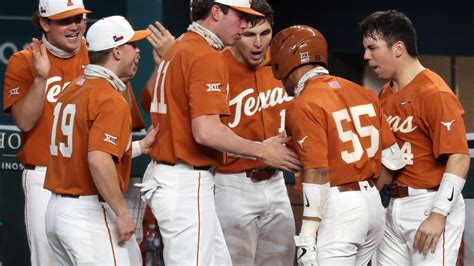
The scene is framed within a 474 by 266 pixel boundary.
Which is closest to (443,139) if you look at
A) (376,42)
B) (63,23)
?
(376,42)

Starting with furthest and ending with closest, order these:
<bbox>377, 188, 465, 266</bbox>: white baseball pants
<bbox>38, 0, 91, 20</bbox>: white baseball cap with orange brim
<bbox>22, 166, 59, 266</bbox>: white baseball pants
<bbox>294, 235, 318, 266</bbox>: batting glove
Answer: <bbox>38, 0, 91, 20</bbox>: white baseball cap with orange brim, <bbox>22, 166, 59, 266</bbox>: white baseball pants, <bbox>377, 188, 465, 266</bbox>: white baseball pants, <bbox>294, 235, 318, 266</bbox>: batting glove

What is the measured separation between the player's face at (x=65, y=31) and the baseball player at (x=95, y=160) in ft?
3.27

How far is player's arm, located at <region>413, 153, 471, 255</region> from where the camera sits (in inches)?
204

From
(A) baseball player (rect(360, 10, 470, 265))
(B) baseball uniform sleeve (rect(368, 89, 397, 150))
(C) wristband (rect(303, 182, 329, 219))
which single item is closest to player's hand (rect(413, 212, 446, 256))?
(A) baseball player (rect(360, 10, 470, 265))

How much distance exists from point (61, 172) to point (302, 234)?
1.18 metres

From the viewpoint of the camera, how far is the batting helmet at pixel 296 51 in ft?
16.7

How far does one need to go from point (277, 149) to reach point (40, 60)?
1.57 meters

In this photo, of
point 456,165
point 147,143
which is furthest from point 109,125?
point 456,165

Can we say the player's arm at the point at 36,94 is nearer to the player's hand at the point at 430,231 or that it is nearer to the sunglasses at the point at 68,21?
the sunglasses at the point at 68,21

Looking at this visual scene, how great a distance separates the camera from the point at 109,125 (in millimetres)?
5000

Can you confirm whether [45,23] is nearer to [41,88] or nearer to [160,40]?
[41,88]

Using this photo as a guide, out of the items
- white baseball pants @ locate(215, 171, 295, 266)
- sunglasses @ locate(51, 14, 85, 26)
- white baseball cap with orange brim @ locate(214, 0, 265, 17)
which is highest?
white baseball cap with orange brim @ locate(214, 0, 265, 17)

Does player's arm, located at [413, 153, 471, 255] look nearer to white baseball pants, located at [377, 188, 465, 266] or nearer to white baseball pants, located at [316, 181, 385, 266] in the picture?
white baseball pants, located at [377, 188, 465, 266]

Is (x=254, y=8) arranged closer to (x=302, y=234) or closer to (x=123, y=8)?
(x=302, y=234)
